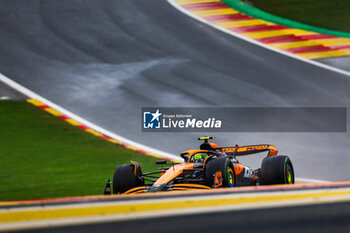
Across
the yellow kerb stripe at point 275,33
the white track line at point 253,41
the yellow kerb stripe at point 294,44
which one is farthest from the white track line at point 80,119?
the yellow kerb stripe at point 275,33

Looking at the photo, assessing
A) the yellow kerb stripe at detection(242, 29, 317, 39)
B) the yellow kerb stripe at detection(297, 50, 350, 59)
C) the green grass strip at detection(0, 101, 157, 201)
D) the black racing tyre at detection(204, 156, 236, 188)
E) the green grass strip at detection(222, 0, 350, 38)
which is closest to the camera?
the black racing tyre at detection(204, 156, 236, 188)

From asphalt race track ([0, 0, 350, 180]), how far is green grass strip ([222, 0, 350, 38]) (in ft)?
6.74

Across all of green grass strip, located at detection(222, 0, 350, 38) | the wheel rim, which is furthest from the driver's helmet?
green grass strip, located at detection(222, 0, 350, 38)

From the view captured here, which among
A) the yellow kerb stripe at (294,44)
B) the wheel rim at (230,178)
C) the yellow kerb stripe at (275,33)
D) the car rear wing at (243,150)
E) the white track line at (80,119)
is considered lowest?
the wheel rim at (230,178)

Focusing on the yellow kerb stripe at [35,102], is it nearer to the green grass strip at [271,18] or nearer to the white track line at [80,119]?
the white track line at [80,119]

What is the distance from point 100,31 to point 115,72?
2.52 meters

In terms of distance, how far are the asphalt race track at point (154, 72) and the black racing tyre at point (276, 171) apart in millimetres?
3117

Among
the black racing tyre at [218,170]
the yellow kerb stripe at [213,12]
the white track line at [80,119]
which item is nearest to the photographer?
the black racing tyre at [218,170]

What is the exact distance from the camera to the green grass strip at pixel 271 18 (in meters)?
17.2

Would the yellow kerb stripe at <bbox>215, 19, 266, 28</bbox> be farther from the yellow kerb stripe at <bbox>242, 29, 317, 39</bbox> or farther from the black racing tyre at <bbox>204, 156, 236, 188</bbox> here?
the black racing tyre at <bbox>204, 156, 236, 188</bbox>

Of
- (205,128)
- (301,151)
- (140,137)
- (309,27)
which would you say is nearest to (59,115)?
(140,137)

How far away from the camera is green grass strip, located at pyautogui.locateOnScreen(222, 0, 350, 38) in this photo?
56.5 feet

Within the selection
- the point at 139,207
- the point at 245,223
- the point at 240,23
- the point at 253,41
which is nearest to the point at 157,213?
the point at 139,207

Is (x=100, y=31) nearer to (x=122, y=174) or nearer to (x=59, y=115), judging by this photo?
(x=59, y=115)
